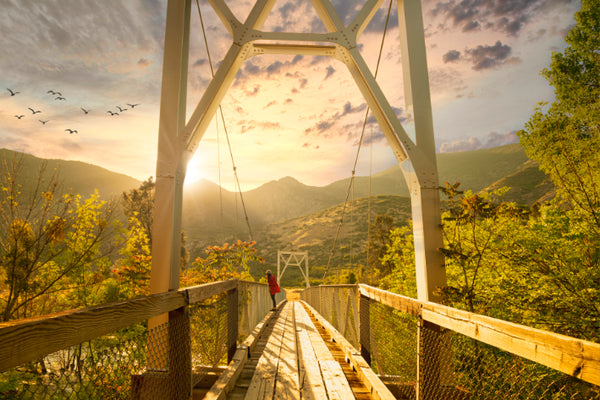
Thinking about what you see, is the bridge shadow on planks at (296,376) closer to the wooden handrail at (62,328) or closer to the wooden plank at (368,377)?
the wooden plank at (368,377)

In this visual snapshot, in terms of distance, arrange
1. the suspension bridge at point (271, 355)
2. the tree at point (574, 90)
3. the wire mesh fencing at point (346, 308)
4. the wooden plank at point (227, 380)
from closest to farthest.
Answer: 1. the suspension bridge at point (271, 355)
2. the wooden plank at point (227, 380)
3. the wire mesh fencing at point (346, 308)
4. the tree at point (574, 90)

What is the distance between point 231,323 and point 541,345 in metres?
2.59

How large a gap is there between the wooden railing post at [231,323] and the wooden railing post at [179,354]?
934 millimetres

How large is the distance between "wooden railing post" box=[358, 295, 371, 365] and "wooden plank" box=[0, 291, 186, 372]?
7.10 feet

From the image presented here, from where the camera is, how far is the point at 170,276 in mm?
2539

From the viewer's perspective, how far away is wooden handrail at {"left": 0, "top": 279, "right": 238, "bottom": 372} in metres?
0.74

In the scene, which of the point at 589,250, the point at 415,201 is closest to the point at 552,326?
the point at 589,250

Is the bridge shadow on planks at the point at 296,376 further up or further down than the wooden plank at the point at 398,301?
further down

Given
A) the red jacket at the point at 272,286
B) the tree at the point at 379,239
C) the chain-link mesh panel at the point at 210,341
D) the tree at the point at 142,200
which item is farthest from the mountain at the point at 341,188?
the chain-link mesh panel at the point at 210,341

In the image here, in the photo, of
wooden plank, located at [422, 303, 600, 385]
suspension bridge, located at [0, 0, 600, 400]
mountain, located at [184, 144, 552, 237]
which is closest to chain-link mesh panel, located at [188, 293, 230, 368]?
suspension bridge, located at [0, 0, 600, 400]

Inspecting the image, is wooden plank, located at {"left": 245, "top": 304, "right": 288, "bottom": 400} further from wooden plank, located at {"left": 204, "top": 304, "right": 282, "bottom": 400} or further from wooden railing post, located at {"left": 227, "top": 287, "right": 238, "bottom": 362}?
wooden railing post, located at {"left": 227, "top": 287, "right": 238, "bottom": 362}

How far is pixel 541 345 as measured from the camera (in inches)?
36.7

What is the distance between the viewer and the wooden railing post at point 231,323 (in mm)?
2977

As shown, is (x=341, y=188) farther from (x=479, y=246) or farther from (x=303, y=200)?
(x=479, y=246)
